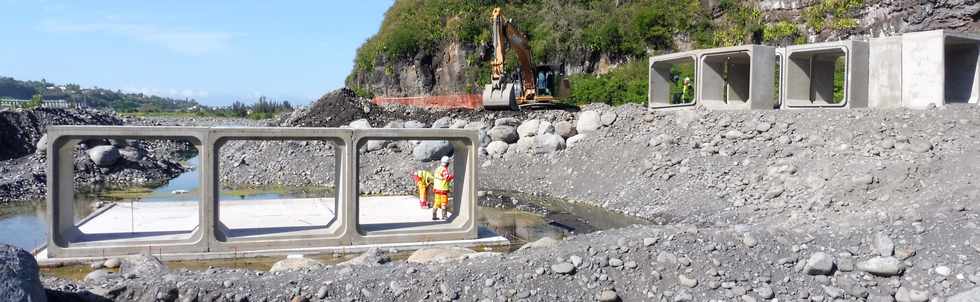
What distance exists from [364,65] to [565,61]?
16.5 metres

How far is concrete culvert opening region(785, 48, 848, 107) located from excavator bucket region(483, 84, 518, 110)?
933 centimetres

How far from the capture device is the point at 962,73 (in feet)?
67.5

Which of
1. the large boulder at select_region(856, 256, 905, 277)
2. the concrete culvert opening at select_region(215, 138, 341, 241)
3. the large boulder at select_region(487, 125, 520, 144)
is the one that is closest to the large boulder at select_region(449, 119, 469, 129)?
the large boulder at select_region(487, 125, 520, 144)

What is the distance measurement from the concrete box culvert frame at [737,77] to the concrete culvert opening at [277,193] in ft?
34.8

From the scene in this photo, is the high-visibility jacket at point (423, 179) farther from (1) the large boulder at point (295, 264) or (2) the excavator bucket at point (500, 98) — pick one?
(2) the excavator bucket at point (500, 98)

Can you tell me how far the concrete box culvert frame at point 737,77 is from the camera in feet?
68.7

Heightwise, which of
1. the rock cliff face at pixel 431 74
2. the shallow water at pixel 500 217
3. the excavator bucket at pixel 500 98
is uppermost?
the rock cliff face at pixel 431 74

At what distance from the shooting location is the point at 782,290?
27.9ft

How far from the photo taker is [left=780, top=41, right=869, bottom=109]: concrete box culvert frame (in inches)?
776

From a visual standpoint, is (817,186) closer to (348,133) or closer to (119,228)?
(348,133)

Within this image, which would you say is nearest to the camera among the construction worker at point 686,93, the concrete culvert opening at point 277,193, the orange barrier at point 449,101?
the concrete culvert opening at point 277,193

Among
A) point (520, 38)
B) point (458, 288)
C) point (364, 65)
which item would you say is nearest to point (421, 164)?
point (520, 38)

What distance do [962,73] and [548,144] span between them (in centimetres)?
1092

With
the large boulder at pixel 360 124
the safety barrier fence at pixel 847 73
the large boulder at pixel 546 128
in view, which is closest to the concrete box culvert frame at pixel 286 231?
the large boulder at pixel 546 128
